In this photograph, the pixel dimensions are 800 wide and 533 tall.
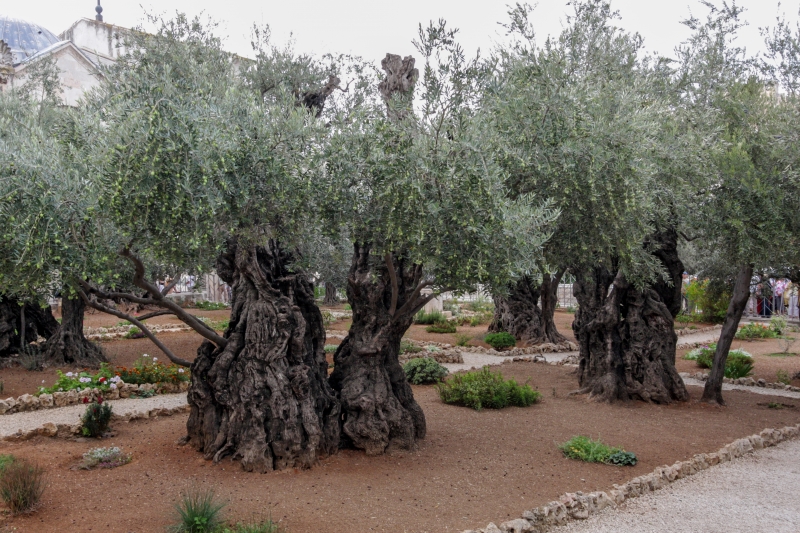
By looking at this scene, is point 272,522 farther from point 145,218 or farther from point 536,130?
point 536,130

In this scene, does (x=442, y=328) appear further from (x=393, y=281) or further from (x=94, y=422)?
(x=393, y=281)

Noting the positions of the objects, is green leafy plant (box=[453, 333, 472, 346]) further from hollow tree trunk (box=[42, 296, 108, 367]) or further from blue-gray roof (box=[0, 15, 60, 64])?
blue-gray roof (box=[0, 15, 60, 64])

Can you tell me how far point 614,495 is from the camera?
7.20 meters

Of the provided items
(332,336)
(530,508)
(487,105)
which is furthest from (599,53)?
(332,336)

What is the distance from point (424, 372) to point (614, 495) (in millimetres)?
7246

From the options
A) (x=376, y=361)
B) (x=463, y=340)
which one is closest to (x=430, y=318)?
(x=463, y=340)

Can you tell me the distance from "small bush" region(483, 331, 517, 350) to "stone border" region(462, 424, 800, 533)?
10814 millimetres

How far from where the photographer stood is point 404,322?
859 centimetres

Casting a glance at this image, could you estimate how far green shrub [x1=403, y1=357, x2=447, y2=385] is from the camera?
14156 millimetres

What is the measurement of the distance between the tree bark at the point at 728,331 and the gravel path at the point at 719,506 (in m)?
3.56

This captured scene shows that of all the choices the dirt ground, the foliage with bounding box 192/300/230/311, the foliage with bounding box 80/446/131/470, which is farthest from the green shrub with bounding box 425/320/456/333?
the foliage with bounding box 80/446/131/470

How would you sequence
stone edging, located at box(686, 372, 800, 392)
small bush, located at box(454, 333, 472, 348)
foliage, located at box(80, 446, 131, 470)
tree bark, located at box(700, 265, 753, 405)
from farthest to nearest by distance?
1. small bush, located at box(454, 333, 472, 348)
2. stone edging, located at box(686, 372, 800, 392)
3. tree bark, located at box(700, 265, 753, 405)
4. foliage, located at box(80, 446, 131, 470)

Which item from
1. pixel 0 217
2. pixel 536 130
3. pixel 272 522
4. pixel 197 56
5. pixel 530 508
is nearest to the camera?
pixel 0 217

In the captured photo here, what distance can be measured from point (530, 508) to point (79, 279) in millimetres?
5082
